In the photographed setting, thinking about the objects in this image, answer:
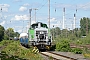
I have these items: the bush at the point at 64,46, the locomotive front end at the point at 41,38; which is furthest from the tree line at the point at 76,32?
the locomotive front end at the point at 41,38

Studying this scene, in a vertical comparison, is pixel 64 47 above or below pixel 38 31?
below

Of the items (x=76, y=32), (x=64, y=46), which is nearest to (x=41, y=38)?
(x=64, y=46)

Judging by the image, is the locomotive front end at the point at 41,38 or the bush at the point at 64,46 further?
the bush at the point at 64,46

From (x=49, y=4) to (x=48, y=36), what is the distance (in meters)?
11.6

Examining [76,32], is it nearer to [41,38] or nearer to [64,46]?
[64,46]

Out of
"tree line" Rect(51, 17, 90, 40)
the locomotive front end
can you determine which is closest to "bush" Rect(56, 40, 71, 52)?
the locomotive front end

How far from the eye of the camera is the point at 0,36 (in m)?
120

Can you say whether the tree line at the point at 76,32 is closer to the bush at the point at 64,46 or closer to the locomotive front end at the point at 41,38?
the bush at the point at 64,46

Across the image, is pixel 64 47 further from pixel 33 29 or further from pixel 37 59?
pixel 37 59

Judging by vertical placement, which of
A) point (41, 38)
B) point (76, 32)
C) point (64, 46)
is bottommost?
point (64, 46)

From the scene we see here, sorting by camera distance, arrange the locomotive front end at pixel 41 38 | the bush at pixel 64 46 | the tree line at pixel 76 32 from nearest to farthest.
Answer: the locomotive front end at pixel 41 38 → the bush at pixel 64 46 → the tree line at pixel 76 32

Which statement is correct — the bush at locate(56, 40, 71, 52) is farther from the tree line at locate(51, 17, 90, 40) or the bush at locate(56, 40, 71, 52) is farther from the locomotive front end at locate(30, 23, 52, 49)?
the tree line at locate(51, 17, 90, 40)

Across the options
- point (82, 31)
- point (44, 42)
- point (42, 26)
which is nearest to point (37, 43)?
point (44, 42)

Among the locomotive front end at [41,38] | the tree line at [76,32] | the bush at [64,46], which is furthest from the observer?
the tree line at [76,32]
